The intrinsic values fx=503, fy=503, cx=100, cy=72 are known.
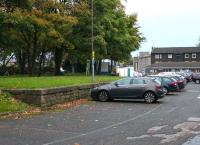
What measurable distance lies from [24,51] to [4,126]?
47042 mm

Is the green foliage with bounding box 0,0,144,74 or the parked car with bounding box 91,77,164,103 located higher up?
the green foliage with bounding box 0,0,144,74

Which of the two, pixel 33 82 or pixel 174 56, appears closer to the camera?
pixel 33 82

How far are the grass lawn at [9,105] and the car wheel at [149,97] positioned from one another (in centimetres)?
854

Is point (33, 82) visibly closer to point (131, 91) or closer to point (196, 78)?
point (131, 91)

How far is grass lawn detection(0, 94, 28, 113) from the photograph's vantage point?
20.2m

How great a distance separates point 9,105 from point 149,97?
9.87 metres

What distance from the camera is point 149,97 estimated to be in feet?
93.4

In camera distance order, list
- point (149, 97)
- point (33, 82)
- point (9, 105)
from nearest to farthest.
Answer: point (9, 105), point (149, 97), point (33, 82)

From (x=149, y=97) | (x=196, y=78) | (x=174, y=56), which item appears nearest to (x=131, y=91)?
(x=149, y=97)

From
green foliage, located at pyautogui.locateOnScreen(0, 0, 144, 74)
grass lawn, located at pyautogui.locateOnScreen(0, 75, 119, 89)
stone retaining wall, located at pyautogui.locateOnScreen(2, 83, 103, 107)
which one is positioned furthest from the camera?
green foliage, located at pyautogui.locateOnScreen(0, 0, 144, 74)

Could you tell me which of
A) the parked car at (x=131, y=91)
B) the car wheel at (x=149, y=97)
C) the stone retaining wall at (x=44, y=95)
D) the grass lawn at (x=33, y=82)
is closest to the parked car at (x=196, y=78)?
the grass lawn at (x=33, y=82)

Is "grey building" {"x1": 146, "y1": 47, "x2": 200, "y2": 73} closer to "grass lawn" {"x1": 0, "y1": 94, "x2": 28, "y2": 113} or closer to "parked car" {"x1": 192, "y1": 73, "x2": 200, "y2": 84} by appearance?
"parked car" {"x1": 192, "y1": 73, "x2": 200, "y2": 84}

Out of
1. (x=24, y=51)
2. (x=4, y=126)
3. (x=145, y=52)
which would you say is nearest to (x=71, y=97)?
(x=4, y=126)

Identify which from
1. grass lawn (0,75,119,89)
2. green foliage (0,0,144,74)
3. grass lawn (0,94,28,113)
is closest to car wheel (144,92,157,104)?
grass lawn (0,75,119,89)
